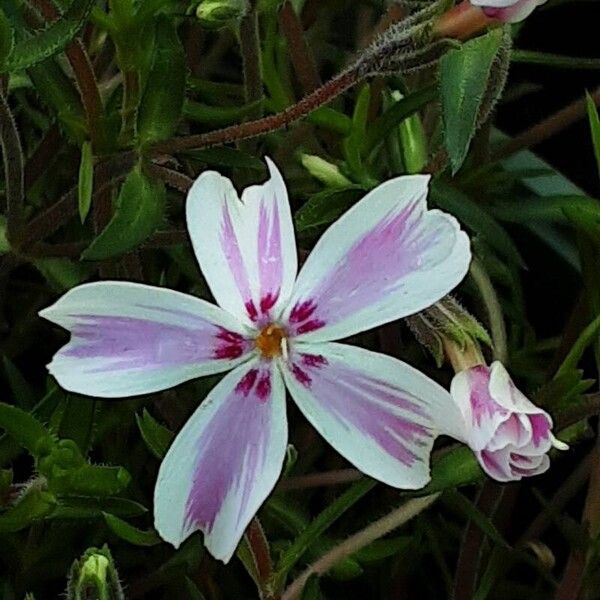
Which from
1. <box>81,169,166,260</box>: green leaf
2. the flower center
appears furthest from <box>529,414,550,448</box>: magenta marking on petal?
<box>81,169,166,260</box>: green leaf

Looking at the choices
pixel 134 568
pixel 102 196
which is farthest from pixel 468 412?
pixel 134 568

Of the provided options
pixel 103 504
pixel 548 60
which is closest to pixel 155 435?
pixel 103 504

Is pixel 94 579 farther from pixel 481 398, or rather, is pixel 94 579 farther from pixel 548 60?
pixel 548 60

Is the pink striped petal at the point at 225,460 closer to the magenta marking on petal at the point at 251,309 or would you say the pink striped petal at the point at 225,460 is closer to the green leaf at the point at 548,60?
the magenta marking on petal at the point at 251,309

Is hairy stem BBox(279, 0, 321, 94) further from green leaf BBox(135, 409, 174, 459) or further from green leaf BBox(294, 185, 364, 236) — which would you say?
green leaf BBox(135, 409, 174, 459)

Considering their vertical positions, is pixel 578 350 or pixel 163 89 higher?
pixel 163 89
